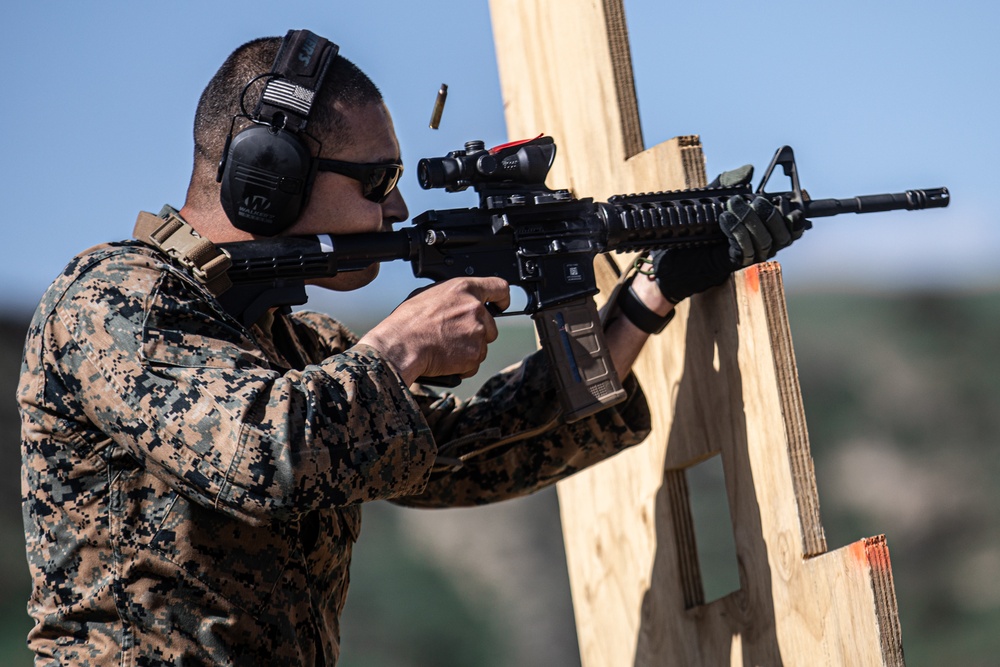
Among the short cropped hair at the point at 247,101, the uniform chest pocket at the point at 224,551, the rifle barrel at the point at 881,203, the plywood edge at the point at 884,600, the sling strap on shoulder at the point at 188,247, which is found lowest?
the plywood edge at the point at 884,600

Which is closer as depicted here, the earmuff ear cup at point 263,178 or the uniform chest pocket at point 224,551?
the uniform chest pocket at point 224,551

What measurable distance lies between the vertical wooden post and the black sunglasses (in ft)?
2.47

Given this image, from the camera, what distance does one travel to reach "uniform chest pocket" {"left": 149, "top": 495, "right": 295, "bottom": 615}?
2.34 m

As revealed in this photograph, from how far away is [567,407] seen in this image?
3.01 m

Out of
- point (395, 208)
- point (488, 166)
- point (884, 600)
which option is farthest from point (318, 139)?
point (884, 600)

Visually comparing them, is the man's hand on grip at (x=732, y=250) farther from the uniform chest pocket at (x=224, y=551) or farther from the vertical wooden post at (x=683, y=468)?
the uniform chest pocket at (x=224, y=551)

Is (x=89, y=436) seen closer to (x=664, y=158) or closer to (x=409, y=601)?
(x=664, y=158)

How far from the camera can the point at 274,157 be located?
2.69 m

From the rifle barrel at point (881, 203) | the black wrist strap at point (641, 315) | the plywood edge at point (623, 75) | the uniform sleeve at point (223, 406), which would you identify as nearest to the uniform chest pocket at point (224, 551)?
the uniform sleeve at point (223, 406)

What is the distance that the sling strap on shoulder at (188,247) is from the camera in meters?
2.51

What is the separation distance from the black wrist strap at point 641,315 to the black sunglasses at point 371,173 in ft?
2.48

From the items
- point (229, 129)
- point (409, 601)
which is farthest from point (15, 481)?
point (229, 129)

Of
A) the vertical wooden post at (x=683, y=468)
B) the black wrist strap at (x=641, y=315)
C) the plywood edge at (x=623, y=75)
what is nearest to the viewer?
the vertical wooden post at (x=683, y=468)

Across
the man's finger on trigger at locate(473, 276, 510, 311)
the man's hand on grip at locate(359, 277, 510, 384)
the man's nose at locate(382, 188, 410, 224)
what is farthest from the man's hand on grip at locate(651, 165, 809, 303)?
the man's nose at locate(382, 188, 410, 224)
